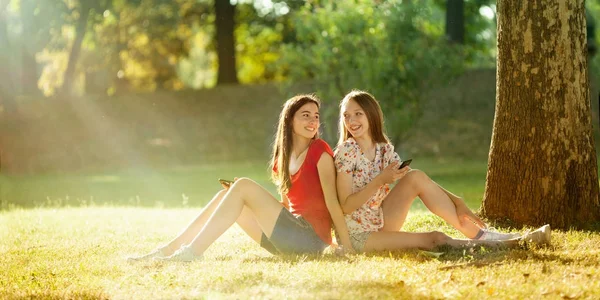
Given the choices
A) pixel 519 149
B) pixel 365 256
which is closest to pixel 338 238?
pixel 365 256

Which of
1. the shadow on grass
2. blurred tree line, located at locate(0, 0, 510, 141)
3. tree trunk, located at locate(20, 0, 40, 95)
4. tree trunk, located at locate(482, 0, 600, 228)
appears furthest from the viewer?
tree trunk, located at locate(20, 0, 40, 95)

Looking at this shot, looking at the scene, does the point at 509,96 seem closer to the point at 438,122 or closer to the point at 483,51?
the point at 438,122

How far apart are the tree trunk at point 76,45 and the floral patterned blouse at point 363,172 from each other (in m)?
20.0

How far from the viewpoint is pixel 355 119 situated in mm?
7191

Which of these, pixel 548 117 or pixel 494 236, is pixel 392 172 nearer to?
pixel 494 236

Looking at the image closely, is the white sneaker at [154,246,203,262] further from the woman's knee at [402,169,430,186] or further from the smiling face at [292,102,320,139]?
the woman's knee at [402,169,430,186]

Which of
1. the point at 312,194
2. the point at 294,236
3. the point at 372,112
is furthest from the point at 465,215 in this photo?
the point at 294,236

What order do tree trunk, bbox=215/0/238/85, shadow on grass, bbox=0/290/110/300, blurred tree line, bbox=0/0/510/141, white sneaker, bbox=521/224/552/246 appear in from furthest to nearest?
tree trunk, bbox=215/0/238/85 < blurred tree line, bbox=0/0/510/141 < white sneaker, bbox=521/224/552/246 < shadow on grass, bbox=0/290/110/300

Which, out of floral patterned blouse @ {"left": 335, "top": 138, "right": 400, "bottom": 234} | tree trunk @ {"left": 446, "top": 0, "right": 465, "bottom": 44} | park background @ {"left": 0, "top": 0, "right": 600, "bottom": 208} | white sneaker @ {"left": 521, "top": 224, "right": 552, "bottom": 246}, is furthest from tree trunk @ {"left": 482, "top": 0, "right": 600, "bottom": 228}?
tree trunk @ {"left": 446, "top": 0, "right": 465, "bottom": 44}

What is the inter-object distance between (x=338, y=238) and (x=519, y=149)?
235 cm

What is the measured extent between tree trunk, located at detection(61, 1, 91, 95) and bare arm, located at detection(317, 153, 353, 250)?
2010 cm

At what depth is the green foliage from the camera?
1906cm

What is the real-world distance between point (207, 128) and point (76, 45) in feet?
16.5

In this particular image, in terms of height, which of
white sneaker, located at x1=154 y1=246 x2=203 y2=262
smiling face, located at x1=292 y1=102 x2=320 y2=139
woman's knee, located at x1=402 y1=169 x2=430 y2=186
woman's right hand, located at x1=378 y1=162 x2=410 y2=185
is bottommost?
white sneaker, located at x1=154 y1=246 x2=203 y2=262
